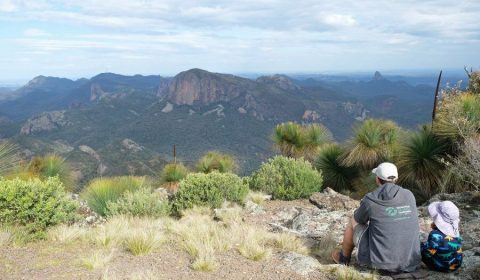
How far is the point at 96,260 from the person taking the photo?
4922mm

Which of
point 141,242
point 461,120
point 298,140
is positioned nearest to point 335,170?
point 298,140

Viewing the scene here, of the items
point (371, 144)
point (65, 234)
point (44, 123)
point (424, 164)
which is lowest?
point (44, 123)

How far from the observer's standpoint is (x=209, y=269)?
15.9ft

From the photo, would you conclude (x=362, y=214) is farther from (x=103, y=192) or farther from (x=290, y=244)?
(x=103, y=192)

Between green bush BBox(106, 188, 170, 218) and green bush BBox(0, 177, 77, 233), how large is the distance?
1.47 m

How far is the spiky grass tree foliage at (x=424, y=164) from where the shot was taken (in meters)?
10.0

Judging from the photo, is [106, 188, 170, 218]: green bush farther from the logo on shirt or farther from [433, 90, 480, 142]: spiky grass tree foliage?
[433, 90, 480, 142]: spiky grass tree foliage

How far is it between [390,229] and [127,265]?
2954 mm

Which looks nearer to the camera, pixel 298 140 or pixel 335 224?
pixel 335 224

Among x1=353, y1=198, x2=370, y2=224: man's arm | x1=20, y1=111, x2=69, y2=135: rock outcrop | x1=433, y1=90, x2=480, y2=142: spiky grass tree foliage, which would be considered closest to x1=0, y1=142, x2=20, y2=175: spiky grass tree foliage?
x1=353, y1=198, x2=370, y2=224: man's arm

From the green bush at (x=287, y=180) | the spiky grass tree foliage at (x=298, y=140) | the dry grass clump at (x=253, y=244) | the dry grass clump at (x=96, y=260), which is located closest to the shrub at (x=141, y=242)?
the dry grass clump at (x=96, y=260)

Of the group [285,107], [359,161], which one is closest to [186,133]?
[285,107]

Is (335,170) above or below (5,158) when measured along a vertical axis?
below

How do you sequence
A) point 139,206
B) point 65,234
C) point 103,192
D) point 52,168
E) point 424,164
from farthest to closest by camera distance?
point 52,168 < point 424,164 < point 103,192 < point 139,206 < point 65,234
